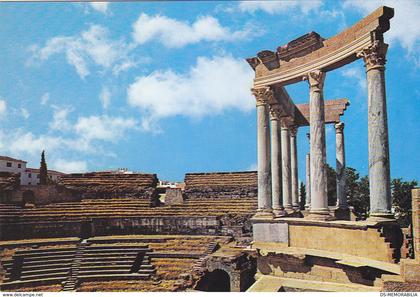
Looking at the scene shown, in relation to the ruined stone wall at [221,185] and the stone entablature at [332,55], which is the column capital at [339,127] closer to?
the stone entablature at [332,55]

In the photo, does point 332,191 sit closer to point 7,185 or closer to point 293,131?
point 293,131

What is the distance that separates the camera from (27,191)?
2709cm

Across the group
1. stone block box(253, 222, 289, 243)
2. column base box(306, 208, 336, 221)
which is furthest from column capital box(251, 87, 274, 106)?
column base box(306, 208, 336, 221)

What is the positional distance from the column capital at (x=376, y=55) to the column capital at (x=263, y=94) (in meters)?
4.81

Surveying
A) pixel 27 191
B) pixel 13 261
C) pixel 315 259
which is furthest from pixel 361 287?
pixel 27 191

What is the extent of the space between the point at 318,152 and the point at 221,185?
17368 mm

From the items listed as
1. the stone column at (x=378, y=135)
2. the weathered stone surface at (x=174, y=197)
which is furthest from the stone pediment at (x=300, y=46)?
the weathered stone surface at (x=174, y=197)

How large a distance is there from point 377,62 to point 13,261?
1841cm

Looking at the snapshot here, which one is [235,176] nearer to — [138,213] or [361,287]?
[138,213]

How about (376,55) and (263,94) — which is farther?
(263,94)

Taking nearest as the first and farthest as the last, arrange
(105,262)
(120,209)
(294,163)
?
(105,262), (294,163), (120,209)

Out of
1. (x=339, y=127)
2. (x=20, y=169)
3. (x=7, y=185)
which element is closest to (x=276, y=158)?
(x=339, y=127)

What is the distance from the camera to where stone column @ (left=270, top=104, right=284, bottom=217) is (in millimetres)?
16266

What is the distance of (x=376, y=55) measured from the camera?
10.7 meters
